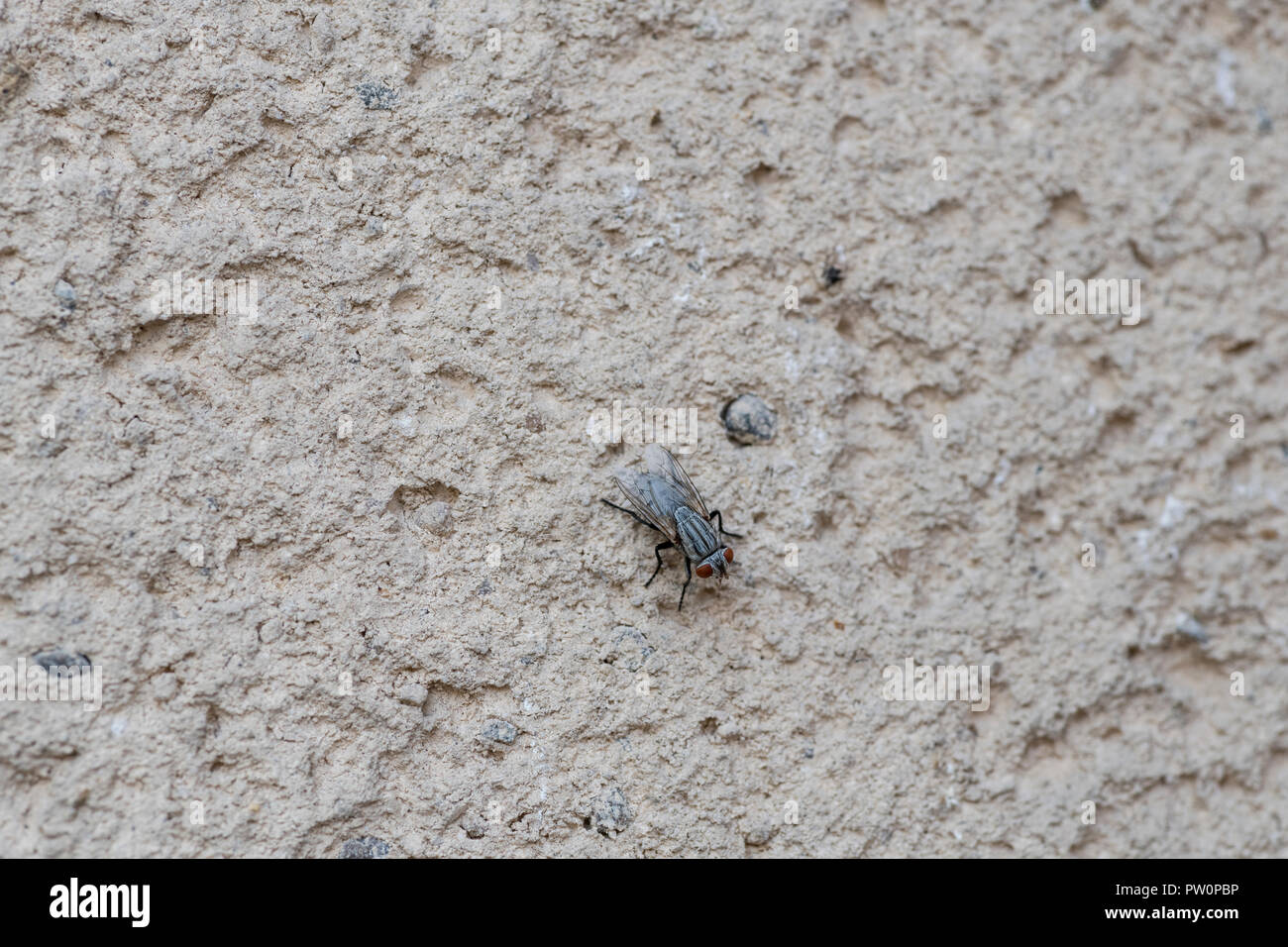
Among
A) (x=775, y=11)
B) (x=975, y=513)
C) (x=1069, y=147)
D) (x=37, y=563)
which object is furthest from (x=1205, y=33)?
(x=37, y=563)

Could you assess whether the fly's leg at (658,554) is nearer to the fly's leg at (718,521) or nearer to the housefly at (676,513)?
the housefly at (676,513)

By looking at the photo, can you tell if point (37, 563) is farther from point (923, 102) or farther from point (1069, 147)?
point (1069, 147)

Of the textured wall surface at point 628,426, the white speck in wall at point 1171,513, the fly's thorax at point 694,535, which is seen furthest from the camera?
the white speck in wall at point 1171,513

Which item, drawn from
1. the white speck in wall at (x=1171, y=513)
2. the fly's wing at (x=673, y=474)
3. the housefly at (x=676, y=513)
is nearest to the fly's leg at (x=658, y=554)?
the housefly at (x=676, y=513)

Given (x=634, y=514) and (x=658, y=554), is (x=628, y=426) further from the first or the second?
(x=658, y=554)

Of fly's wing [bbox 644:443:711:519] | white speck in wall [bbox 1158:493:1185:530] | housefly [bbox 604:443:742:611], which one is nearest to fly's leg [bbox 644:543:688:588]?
housefly [bbox 604:443:742:611]

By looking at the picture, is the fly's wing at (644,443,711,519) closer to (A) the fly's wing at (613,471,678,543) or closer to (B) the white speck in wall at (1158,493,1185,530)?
(A) the fly's wing at (613,471,678,543)

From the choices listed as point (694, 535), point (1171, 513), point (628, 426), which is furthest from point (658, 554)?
point (1171, 513)
